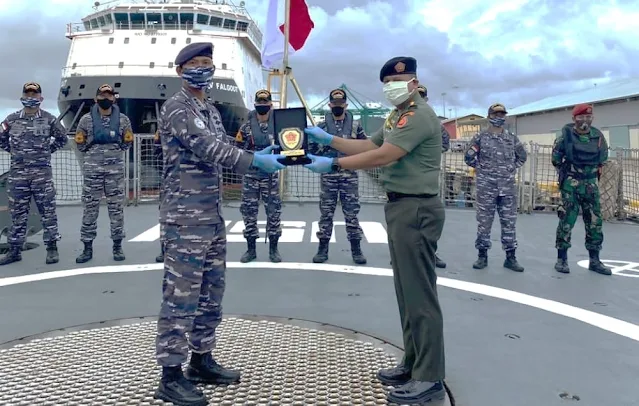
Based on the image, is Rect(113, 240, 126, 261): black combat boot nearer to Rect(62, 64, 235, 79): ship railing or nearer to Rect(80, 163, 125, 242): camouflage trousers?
Rect(80, 163, 125, 242): camouflage trousers

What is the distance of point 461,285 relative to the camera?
13.3ft

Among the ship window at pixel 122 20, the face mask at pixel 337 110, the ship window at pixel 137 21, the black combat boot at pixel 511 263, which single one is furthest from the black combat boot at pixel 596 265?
the ship window at pixel 122 20

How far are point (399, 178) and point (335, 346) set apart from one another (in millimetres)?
1051

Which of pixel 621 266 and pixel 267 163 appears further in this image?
pixel 621 266

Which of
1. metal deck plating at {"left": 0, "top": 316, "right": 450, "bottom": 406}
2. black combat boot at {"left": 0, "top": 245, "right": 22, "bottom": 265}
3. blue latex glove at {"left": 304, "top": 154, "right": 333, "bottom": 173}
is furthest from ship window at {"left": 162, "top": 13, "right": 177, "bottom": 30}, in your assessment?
blue latex glove at {"left": 304, "top": 154, "right": 333, "bottom": 173}

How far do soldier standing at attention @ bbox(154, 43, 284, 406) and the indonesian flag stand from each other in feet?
19.5

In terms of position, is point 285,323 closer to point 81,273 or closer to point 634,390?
point 634,390

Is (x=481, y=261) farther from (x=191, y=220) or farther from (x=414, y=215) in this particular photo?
(x=191, y=220)

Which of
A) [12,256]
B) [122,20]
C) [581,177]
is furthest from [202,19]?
[581,177]

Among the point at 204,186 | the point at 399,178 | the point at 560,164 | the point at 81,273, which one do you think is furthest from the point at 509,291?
the point at 81,273

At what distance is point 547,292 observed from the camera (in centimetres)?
390

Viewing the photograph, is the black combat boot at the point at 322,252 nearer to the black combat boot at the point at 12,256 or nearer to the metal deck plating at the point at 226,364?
the metal deck plating at the point at 226,364

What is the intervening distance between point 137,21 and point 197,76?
17.9m

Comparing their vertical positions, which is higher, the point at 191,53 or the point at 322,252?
the point at 191,53
